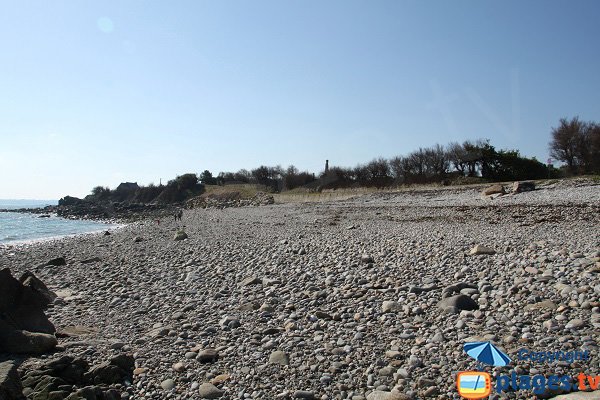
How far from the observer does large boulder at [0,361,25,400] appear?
3089 millimetres

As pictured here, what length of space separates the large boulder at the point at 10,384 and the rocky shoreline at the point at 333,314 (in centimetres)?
23

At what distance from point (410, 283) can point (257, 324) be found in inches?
101

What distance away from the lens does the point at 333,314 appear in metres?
5.38

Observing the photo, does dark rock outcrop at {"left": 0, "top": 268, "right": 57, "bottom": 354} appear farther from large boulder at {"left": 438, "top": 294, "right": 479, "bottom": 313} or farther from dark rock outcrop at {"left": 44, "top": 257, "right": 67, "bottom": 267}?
dark rock outcrop at {"left": 44, "top": 257, "right": 67, "bottom": 267}

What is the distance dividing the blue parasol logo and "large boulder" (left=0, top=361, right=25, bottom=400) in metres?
3.92

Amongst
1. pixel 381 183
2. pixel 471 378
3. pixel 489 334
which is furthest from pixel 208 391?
pixel 381 183

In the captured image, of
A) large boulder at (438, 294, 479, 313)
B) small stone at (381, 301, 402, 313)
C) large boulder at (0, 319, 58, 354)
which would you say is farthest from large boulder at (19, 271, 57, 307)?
large boulder at (438, 294, 479, 313)

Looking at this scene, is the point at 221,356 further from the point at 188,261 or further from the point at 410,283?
the point at 188,261

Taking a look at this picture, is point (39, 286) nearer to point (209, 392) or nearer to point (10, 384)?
point (10, 384)

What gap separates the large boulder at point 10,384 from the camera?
3089 mm

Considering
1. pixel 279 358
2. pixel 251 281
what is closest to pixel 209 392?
pixel 279 358

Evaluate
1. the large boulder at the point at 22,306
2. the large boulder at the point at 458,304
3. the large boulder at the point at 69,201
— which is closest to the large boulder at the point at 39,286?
the large boulder at the point at 22,306

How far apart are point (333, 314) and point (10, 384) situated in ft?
11.6

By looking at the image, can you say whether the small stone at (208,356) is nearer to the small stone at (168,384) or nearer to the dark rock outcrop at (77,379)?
the small stone at (168,384)
